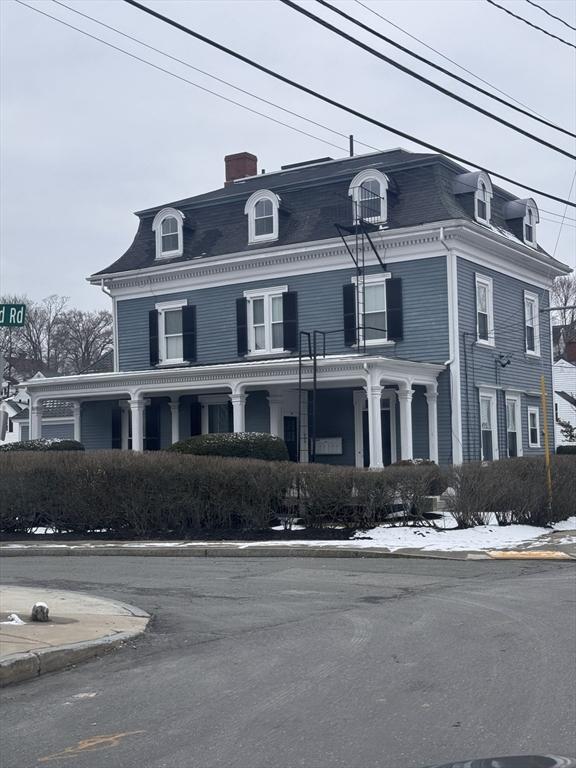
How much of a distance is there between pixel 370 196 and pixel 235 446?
9.30 m

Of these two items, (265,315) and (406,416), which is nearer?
(406,416)

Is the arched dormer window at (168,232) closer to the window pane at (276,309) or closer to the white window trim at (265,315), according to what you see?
the white window trim at (265,315)

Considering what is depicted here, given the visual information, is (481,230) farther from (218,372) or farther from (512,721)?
(512,721)

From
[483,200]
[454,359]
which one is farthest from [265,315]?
[483,200]

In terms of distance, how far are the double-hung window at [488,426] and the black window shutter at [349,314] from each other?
4.04 metres

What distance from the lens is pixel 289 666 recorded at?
8.21 meters

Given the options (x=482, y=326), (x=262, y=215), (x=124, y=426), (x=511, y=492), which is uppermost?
(x=262, y=215)

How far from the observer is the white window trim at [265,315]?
97.9 ft

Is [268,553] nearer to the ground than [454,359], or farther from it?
nearer to the ground

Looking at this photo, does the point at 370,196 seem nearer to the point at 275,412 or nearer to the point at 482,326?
the point at 482,326

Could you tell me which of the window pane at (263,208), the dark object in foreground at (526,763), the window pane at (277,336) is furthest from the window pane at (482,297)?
the dark object in foreground at (526,763)

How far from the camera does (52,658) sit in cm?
840

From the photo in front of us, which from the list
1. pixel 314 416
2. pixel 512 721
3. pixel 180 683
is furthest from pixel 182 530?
pixel 512 721

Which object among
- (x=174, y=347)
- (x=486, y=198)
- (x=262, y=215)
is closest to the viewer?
(x=486, y=198)
